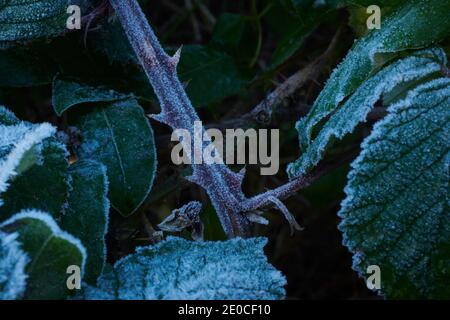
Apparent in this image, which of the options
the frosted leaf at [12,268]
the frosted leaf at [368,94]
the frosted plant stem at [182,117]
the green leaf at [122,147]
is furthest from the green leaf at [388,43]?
the frosted leaf at [12,268]

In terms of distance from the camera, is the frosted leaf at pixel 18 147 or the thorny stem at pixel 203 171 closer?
the frosted leaf at pixel 18 147

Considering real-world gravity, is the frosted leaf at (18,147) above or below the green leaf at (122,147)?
below

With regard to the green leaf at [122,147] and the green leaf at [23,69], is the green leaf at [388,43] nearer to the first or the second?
the green leaf at [122,147]

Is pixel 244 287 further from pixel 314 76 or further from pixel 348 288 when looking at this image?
pixel 348 288

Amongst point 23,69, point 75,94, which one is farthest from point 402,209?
point 23,69

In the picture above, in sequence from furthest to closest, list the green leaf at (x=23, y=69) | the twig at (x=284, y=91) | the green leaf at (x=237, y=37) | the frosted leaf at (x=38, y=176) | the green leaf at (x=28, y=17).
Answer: the green leaf at (x=237, y=37) → the twig at (x=284, y=91) → the green leaf at (x=23, y=69) → the green leaf at (x=28, y=17) → the frosted leaf at (x=38, y=176)

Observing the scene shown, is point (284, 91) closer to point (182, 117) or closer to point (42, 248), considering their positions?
point (182, 117)

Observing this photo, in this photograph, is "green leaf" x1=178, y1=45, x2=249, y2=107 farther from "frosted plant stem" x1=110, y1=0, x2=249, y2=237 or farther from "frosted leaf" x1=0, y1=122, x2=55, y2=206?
"frosted leaf" x1=0, y1=122, x2=55, y2=206

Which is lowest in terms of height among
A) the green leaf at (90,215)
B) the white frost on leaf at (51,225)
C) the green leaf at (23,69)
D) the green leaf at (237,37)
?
the white frost on leaf at (51,225)

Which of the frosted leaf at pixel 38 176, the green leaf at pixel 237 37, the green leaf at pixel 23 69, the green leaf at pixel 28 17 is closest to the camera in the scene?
the frosted leaf at pixel 38 176
